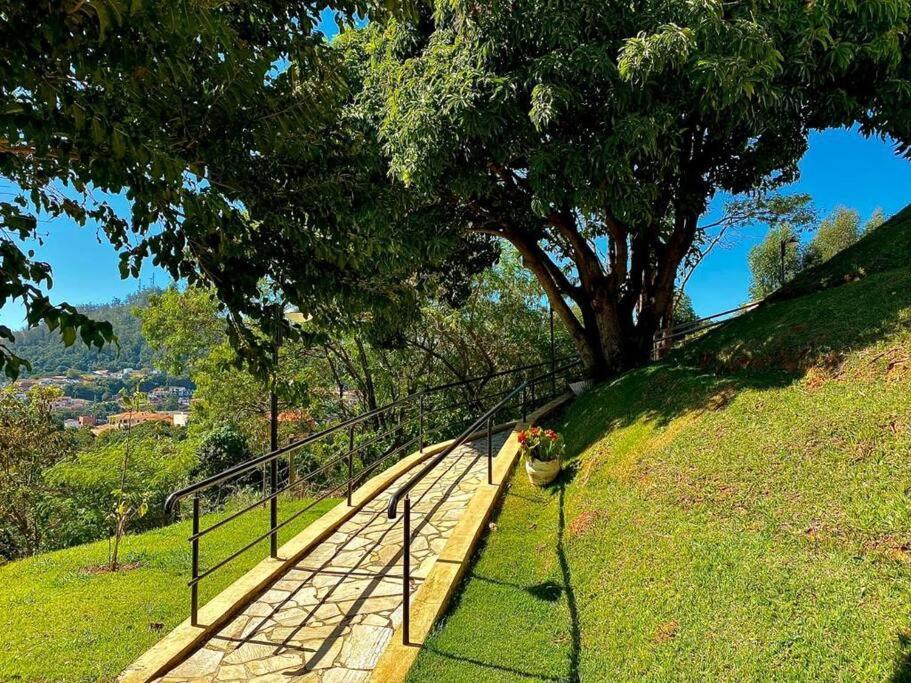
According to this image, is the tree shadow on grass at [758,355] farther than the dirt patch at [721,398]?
No

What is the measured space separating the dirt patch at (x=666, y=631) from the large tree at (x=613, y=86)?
15.5ft

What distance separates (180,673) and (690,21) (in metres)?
7.41

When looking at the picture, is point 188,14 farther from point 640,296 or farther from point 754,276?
point 754,276

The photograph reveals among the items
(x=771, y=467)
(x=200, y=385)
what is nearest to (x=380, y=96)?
(x=771, y=467)

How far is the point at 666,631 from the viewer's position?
2934mm

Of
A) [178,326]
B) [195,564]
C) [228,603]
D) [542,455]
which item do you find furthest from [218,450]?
[195,564]

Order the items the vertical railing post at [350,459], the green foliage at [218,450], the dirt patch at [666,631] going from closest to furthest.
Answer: the dirt patch at [666,631] < the vertical railing post at [350,459] < the green foliage at [218,450]

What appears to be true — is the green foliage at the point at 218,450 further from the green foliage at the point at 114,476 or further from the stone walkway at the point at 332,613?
the stone walkway at the point at 332,613

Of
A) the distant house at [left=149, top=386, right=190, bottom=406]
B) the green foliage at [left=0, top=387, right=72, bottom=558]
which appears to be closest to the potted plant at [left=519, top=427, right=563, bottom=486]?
the distant house at [left=149, top=386, right=190, bottom=406]

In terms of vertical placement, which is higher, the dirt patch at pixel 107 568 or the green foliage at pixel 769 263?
the green foliage at pixel 769 263

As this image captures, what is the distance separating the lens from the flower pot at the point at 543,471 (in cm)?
606

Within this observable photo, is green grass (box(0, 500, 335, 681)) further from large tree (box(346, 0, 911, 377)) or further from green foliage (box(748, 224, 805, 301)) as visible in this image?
green foliage (box(748, 224, 805, 301))

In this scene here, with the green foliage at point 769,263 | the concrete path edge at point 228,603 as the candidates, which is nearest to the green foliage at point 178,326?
the concrete path edge at point 228,603

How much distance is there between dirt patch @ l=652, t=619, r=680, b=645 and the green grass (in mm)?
3416
